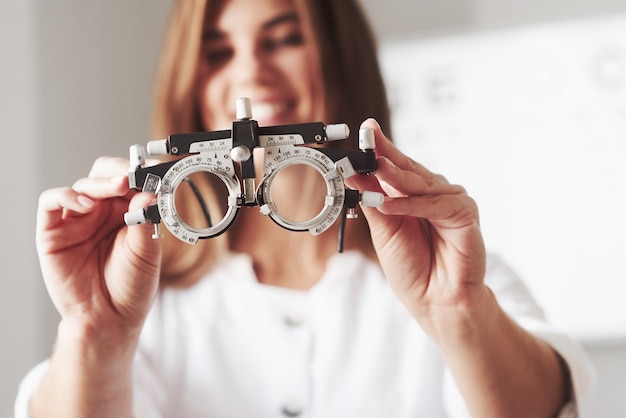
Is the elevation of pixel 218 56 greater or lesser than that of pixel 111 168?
greater

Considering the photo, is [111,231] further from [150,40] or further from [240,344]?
[150,40]

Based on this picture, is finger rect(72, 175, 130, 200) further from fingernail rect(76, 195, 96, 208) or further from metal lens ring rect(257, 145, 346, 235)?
metal lens ring rect(257, 145, 346, 235)

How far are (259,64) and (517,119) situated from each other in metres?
0.57

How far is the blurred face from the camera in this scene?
0.83m

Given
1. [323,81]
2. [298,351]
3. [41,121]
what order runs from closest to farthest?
[298,351] < [323,81] < [41,121]

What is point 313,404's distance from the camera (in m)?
0.74

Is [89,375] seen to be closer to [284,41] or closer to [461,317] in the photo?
[461,317]

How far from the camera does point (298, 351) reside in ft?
2.49

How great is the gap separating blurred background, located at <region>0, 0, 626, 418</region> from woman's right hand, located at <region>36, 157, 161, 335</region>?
1.70 feet

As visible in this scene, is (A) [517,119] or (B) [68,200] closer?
(B) [68,200]

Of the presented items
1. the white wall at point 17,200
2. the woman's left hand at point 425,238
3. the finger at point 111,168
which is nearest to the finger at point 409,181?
the woman's left hand at point 425,238

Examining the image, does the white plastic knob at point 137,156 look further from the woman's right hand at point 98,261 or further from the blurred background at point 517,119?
the blurred background at point 517,119

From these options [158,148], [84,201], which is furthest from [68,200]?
[158,148]

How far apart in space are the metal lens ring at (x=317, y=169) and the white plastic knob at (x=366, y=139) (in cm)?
2
